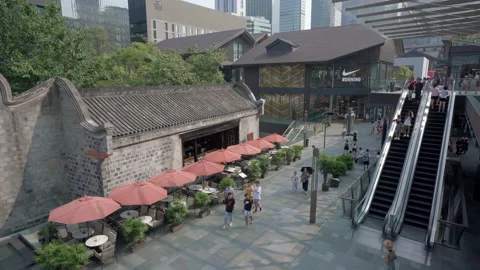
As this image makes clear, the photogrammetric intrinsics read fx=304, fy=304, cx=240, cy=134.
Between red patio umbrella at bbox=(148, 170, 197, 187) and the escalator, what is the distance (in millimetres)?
8770

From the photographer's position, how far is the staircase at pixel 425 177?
13.6 metres

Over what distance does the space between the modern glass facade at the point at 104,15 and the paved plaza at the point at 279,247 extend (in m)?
74.6

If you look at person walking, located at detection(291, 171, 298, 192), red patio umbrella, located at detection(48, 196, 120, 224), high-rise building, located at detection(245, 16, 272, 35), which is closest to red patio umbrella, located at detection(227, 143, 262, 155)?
person walking, located at detection(291, 171, 298, 192)

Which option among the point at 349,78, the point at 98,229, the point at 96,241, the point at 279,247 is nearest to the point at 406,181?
the point at 279,247

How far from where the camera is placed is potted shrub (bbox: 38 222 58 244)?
37.4 feet

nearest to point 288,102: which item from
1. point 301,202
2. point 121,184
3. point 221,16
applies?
point 301,202

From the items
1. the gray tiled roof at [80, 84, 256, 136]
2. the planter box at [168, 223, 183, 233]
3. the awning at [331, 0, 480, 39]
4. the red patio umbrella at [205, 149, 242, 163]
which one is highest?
the awning at [331, 0, 480, 39]

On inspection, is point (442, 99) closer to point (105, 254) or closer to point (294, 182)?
point (294, 182)

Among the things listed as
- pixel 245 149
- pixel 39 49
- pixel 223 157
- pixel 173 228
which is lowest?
pixel 173 228

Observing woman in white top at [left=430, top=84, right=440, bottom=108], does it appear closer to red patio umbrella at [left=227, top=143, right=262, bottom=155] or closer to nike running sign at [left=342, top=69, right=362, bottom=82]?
red patio umbrella at [left=227, top=143, right=262, bottom=155]

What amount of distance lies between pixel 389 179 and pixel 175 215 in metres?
10.7

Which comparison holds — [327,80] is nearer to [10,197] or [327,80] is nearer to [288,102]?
[288,102]

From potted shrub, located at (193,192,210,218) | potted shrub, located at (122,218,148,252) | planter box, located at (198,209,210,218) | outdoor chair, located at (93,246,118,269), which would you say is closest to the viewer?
outdoor chair, located at (93,246,118,269)

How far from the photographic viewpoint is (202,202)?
14141 mm
